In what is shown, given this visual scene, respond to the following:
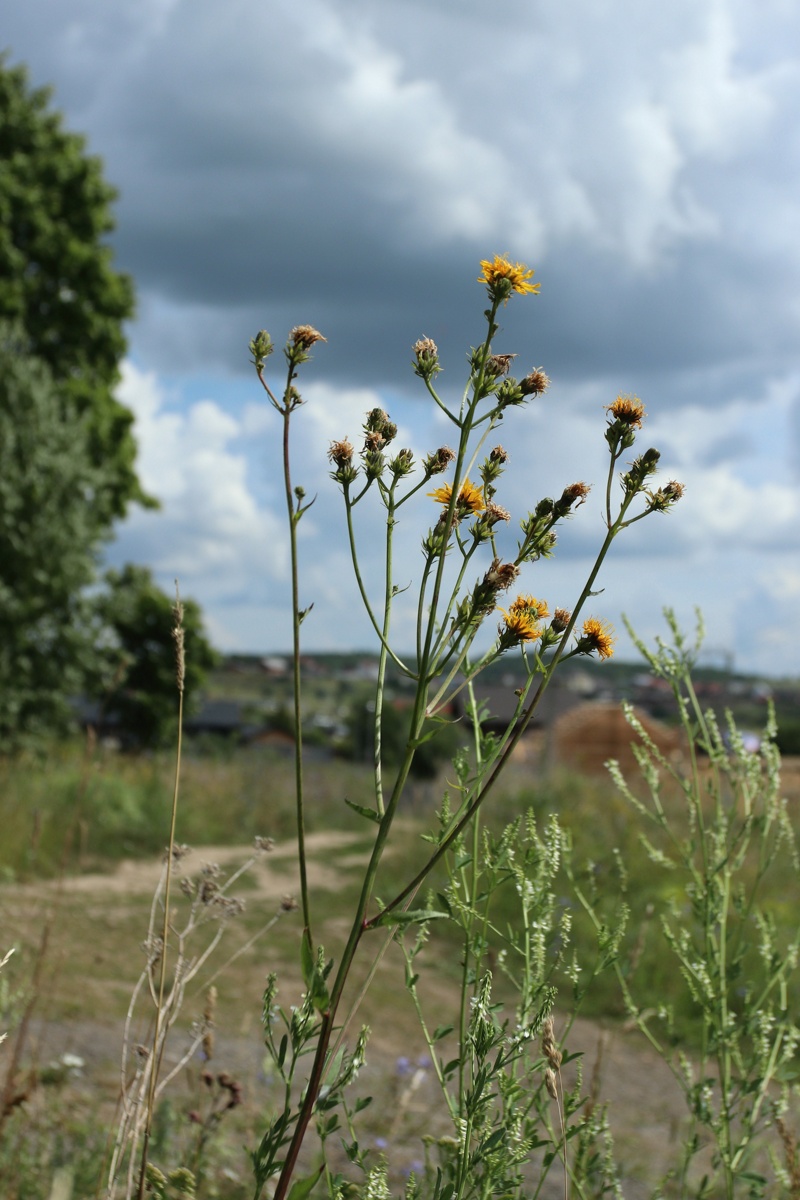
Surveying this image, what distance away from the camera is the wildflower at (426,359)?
1582mm

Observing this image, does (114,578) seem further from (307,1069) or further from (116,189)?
(307,1069)

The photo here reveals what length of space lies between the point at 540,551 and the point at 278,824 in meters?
11.6

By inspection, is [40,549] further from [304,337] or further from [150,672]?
[304,337]

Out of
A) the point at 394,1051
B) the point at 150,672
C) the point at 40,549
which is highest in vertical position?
the point at 40,549

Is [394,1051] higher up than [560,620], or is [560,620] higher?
[560,620]

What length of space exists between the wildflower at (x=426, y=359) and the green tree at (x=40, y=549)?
14757mm

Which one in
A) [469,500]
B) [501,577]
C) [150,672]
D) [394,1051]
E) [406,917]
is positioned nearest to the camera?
[406,917]

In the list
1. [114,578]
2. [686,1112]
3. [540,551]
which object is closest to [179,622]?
[540,551]

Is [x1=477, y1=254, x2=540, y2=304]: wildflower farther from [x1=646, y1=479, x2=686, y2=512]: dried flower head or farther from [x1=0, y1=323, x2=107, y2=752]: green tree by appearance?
[x1=0, y1=323, x2=107, y2=752]: green tree

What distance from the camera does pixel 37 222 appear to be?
18062 millimetres

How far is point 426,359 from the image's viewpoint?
1.59 m

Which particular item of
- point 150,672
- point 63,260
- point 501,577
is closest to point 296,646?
point 501,577

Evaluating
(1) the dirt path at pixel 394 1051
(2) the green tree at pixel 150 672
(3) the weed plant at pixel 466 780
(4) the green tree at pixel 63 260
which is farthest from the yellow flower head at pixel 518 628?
(2) the green tree at pixel 150 672

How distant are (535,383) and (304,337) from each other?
32 centimetres
